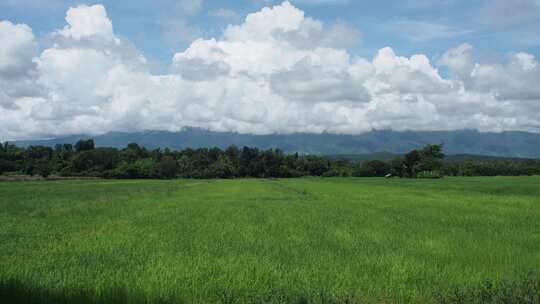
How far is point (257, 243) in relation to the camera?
13.6m

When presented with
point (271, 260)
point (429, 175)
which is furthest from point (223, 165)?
point (271, 260)

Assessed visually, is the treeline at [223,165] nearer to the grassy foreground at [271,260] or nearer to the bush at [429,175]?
the bush at [429,175]

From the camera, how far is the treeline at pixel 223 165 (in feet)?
344

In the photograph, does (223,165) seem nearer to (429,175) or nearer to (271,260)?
(429,175)

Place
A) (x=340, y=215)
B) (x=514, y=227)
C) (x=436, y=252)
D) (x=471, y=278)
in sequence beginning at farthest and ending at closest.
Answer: (x=340, y=215) → (x=514, y=227) → (x=436, y=252) → (x=471, y=278)

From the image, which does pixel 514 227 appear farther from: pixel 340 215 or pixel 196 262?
pixel 196 262

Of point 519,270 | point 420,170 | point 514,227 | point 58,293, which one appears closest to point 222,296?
point 58,293

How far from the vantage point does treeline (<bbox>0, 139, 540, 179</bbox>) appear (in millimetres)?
104938

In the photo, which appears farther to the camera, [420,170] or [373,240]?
[420,170]

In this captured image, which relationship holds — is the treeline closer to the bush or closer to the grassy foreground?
the bush

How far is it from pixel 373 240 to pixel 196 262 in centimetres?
567

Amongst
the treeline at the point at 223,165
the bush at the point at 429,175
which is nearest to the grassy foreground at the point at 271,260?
the bush at the point at 429,175

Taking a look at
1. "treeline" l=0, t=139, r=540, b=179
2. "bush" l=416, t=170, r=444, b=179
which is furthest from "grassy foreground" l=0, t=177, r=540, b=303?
"treeline" l=0, t=139, r=540, b=179

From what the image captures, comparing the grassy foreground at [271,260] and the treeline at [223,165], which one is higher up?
the grassy foreground at [271,260]
